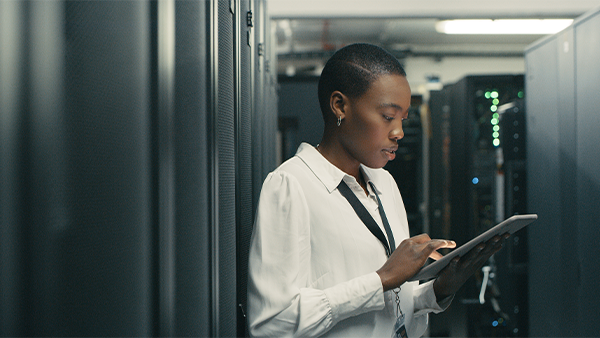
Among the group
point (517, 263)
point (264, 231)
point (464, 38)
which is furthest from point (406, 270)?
point (464, 38)

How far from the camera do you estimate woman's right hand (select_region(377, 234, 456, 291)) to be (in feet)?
2.93

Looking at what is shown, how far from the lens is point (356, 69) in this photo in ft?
3.37

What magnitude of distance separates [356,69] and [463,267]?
496 millimetres

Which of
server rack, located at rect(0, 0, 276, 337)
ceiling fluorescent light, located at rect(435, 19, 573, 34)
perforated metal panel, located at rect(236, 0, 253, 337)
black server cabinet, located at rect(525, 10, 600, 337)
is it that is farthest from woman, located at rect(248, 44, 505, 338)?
ceiling fluorescent light, located at rect(435, 19, 573, 34)

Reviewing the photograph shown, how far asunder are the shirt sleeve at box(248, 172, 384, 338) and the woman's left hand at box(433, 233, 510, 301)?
21cm

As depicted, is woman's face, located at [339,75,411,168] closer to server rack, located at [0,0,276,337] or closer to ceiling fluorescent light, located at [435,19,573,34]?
server rack, located at [0,0,276,337]

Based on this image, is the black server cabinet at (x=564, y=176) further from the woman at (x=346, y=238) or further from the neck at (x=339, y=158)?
the neck at (x=339, y=158)

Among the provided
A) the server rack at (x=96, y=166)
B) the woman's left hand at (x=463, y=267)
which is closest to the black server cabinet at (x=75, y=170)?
the server rack at (x=96, y=166)

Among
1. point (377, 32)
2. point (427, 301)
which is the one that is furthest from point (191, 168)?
point (377, 32)

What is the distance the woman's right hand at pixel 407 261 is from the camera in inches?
35.1

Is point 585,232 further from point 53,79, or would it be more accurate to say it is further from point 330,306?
point 53,79

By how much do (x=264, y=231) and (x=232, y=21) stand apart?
0.42 metres

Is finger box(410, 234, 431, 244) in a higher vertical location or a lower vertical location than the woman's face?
lower

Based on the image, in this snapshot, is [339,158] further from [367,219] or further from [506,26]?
[506,26]
